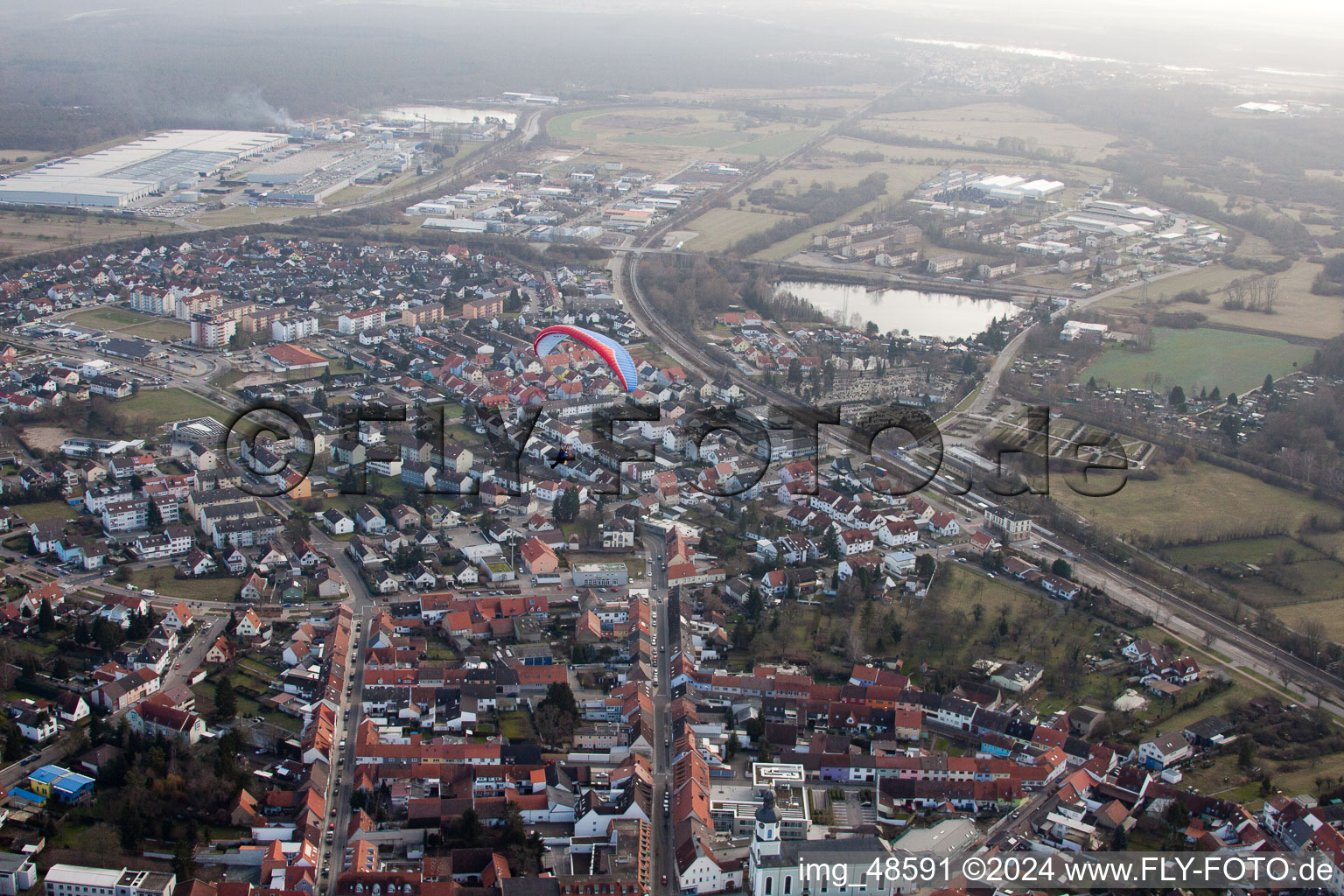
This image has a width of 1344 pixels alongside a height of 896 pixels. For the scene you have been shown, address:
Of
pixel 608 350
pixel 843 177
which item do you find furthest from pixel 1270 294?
pixel 608 350

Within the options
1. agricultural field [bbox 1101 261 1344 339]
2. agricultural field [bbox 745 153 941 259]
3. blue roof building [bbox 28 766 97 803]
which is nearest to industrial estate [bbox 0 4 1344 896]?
blue roof building [bbox 28 766 97 803]

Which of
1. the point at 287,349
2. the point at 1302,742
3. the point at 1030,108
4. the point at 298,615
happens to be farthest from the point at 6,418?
the point at 1030,108

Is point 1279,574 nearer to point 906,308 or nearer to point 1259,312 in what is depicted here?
point 1259,312

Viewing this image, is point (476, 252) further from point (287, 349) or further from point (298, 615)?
point (298, 615)

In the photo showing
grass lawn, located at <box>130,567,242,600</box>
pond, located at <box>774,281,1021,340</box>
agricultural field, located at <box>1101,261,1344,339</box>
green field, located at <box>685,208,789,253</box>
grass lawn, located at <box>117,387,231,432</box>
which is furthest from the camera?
green field, located at <box>685,208,789,253</box>

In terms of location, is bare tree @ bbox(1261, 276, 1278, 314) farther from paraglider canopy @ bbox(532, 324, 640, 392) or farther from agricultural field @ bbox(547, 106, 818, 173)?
agricultural field @ bbox(547, 106, 818, 173)

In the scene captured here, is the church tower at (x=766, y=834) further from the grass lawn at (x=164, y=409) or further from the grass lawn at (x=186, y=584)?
the grass lawn at (x=164, y=409)

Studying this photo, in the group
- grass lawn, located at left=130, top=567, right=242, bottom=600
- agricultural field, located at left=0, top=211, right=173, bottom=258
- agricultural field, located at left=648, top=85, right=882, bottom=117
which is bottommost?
grass lawn, located at left=130, top=567, right=242, bottom=600
